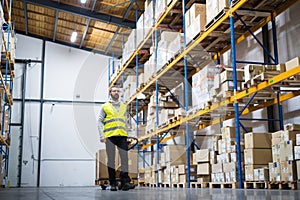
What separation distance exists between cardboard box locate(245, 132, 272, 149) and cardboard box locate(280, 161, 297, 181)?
2.69ft

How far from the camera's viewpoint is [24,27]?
62.5 ft

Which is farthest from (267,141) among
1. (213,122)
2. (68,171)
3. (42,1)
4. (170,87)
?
(68,171)

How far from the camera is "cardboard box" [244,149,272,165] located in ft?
21.6

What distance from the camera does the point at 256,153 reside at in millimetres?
6617

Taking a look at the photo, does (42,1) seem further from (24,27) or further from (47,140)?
(47,140)

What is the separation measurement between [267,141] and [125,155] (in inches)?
91.9

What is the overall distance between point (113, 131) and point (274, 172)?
2.52m

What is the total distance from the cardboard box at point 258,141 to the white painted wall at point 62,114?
513 inches

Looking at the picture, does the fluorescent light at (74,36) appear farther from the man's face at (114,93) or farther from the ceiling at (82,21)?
the man's face at (114,93)

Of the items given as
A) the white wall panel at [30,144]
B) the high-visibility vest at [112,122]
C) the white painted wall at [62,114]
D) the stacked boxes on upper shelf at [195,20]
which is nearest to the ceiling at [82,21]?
the white painted wall at [62,114]

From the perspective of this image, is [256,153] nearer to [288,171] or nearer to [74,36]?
[288,171]

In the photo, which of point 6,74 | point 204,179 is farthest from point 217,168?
point 6,74

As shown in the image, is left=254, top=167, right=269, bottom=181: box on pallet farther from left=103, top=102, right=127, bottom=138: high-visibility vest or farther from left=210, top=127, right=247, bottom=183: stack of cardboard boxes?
left=103, top=102, right=127, bottom=138: high-visibility vest

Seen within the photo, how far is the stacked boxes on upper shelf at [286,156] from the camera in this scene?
5.63 meters
